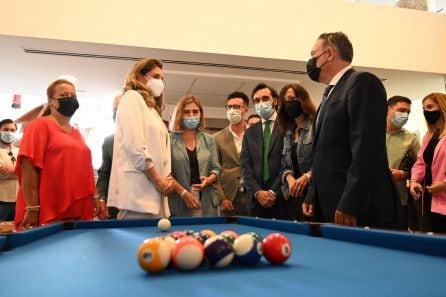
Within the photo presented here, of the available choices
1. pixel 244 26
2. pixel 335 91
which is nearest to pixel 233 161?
pixel 335 91

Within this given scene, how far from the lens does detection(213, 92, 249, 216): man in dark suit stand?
3416 millimetres

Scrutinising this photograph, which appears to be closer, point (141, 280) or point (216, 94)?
point (141, 280)

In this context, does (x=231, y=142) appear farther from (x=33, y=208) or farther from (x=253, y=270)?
(x=253, y=270)

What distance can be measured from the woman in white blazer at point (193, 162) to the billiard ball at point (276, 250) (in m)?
1.75

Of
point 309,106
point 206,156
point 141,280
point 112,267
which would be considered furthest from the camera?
point 206,156

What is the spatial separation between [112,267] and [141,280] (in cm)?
19

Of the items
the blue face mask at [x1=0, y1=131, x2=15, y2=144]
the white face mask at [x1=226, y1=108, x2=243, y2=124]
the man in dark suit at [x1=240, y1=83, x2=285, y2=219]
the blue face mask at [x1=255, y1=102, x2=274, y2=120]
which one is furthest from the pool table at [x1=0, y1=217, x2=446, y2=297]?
the blue face mask at [x1=0, y1=131, x2=15, y2=144]

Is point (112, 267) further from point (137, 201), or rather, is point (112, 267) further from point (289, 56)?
point (289, 56)

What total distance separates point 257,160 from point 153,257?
206 cm

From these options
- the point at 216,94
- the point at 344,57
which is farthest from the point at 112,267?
the point at 216,94

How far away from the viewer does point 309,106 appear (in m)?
2.78

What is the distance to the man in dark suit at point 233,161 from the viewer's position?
3.42 m

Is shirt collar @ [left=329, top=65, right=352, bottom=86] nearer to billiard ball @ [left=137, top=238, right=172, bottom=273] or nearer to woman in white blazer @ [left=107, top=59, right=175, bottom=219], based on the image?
woman in white blazer @ [left=107, top=59, right=175, bottom=219]

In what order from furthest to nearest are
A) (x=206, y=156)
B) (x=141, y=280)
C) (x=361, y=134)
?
1. (x=206, y=156)
2. (x=361, y=134)
3. (x=141, y=280)
